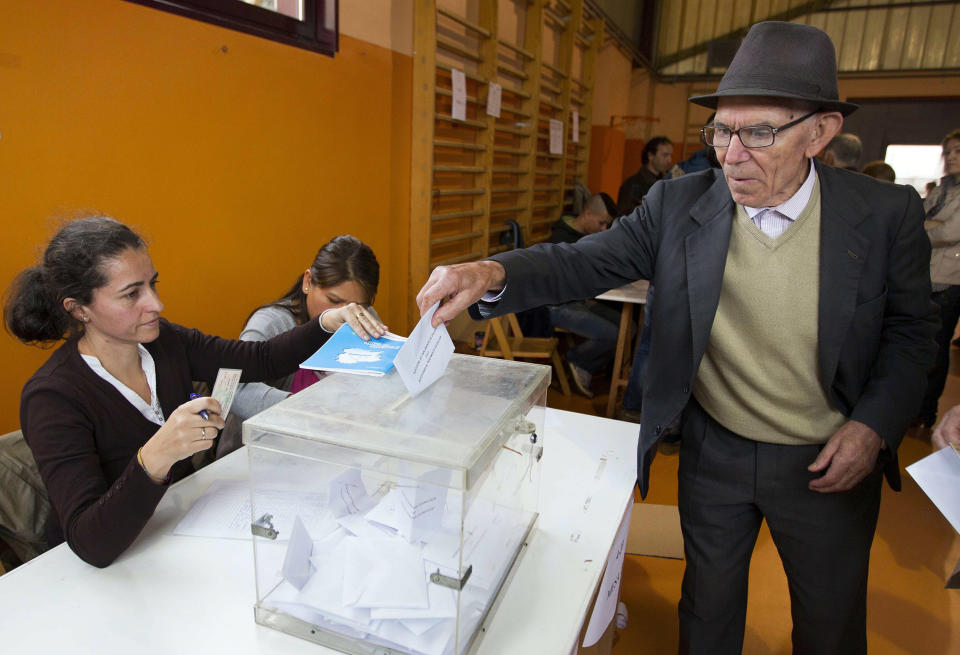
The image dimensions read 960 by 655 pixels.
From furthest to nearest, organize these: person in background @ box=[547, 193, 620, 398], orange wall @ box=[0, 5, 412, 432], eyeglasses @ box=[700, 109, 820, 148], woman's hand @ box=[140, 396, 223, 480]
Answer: person in background @ box=[547, 193, 620, 398]
orange wall @ box=[0, 5, 412, 432]
eyeglasses @ box=[700, 109, 820, 148]
woman's hand @ box=[140, 396, 223, 480]

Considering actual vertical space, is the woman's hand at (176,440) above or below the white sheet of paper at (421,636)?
above

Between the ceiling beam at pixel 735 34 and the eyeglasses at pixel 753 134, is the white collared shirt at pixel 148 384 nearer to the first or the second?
the eyeglasses at pixel 753 134

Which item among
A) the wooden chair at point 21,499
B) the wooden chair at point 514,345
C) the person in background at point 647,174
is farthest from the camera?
the person in background at point 647,174

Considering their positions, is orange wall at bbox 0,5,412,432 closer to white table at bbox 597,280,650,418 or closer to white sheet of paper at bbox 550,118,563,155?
white table at bbox 597,280,650,418

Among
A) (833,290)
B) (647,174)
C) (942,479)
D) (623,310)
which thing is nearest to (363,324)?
(833,290)

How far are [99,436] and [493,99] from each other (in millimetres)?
3454

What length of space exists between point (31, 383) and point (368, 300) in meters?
1.04

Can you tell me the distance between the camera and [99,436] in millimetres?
1260

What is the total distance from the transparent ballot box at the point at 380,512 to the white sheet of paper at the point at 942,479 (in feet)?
2.27

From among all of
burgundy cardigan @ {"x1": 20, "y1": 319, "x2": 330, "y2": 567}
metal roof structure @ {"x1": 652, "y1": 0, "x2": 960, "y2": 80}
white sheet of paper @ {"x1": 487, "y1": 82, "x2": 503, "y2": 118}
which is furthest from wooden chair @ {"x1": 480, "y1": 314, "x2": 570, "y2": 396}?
metal roof structure @ {"x1": 652, "y1": 0, "x2": 960, "y2": 80}

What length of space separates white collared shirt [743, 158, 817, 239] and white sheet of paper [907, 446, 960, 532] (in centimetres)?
50

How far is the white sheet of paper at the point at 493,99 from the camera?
406 centimetres

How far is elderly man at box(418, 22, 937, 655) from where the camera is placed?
1187 millimetres

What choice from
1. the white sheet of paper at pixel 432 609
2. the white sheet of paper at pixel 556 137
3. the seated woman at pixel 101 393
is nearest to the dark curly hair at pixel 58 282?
the seated woman at pixel 101 393
